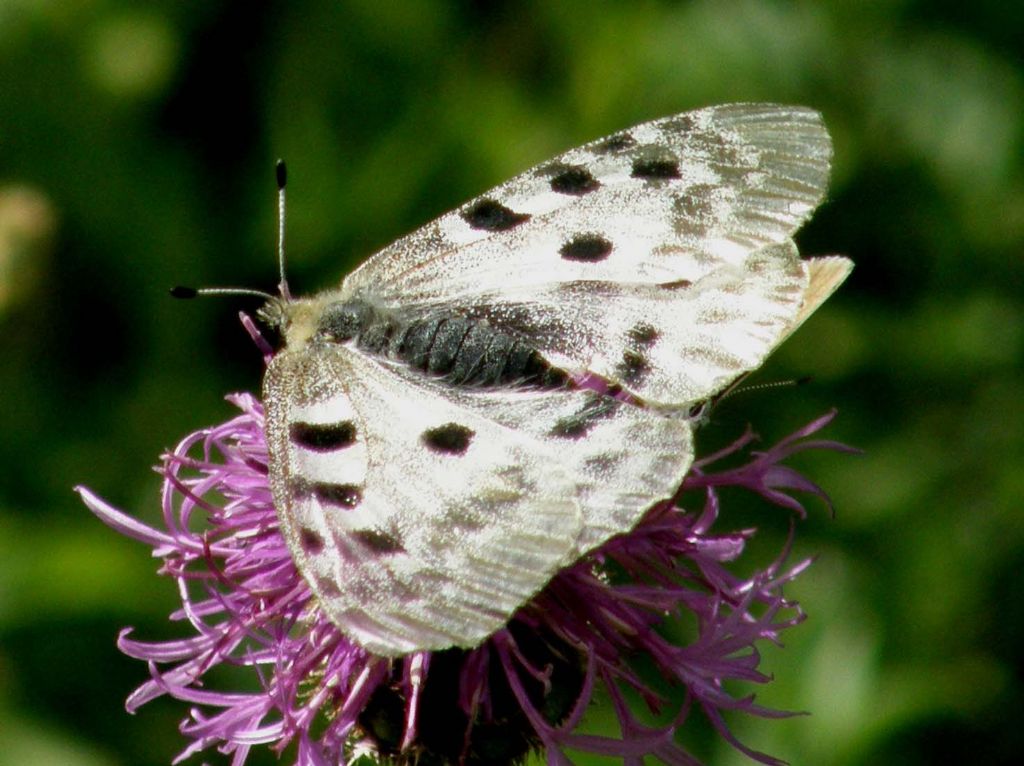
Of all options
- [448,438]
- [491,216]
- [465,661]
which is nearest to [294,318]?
[491,216]

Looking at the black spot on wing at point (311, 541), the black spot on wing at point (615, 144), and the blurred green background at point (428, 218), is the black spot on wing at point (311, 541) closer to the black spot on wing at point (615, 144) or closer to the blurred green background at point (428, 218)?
the black spot on wing at point (615, 144)

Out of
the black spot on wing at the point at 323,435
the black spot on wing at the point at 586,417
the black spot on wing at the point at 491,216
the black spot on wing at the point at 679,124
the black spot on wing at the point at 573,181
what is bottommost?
the black spot on wing at the point at 323,435

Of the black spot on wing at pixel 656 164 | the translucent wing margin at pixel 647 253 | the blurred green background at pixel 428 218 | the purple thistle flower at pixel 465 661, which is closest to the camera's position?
the purple thistle flower at pixel 465 661

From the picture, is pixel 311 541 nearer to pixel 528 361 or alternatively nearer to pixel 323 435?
pixel 323 435

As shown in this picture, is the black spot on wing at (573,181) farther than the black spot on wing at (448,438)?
Yes

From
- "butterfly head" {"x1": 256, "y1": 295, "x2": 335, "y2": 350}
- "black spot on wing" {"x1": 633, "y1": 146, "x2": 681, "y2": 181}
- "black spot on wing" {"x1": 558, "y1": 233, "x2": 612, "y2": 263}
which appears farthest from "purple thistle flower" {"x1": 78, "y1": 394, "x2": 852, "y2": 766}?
"black spot on wing" {"x1": 633, "y1": 146, "x2": 681, "y2": 181}

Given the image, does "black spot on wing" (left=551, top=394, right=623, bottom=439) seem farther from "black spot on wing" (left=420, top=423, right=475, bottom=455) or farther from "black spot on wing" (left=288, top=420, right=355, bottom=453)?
"black spot on wing" (left=288, top=420, right=355, bottom=453)

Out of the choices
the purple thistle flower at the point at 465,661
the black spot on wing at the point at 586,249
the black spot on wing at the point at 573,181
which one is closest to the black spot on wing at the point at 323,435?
the purple thistle flower at the point at 465,661

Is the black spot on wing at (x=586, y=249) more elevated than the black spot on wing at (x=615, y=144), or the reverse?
the black spot on wing at (x=615, y=144)
